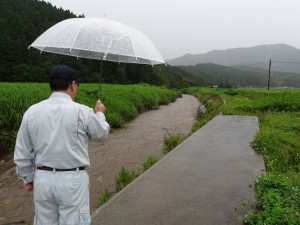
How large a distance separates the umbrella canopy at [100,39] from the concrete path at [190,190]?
6.22 ft

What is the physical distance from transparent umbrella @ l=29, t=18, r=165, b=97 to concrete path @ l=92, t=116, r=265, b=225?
1.89m

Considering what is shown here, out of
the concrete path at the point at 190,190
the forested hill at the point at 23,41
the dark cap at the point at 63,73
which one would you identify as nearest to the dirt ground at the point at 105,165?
the concrete path at the point at 190,190

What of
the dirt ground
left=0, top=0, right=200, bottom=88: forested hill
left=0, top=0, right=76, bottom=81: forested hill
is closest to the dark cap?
the dirt ground

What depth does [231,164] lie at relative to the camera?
6391 millimetres

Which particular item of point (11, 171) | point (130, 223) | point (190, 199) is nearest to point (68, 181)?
point (130, 223)

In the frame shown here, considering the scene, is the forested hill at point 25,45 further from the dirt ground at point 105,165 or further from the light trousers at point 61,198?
the light trousers at point 61,198

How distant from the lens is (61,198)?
110 inches

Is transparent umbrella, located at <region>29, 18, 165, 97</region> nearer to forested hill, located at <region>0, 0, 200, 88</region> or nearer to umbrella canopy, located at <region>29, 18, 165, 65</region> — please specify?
umbrella canopy, located at <region>29, 18, 165, 65</region>

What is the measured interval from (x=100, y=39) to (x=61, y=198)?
3028 millimetres

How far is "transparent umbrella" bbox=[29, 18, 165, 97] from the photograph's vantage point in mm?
5250

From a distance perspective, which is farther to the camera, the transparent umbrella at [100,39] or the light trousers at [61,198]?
the transparent umbrella at [100,39]

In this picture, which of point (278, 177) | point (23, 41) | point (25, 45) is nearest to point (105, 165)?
point (278, 177)

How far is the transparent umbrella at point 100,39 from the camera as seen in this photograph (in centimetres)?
525

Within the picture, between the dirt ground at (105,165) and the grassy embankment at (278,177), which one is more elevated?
the grassy embankment at (278,177)
